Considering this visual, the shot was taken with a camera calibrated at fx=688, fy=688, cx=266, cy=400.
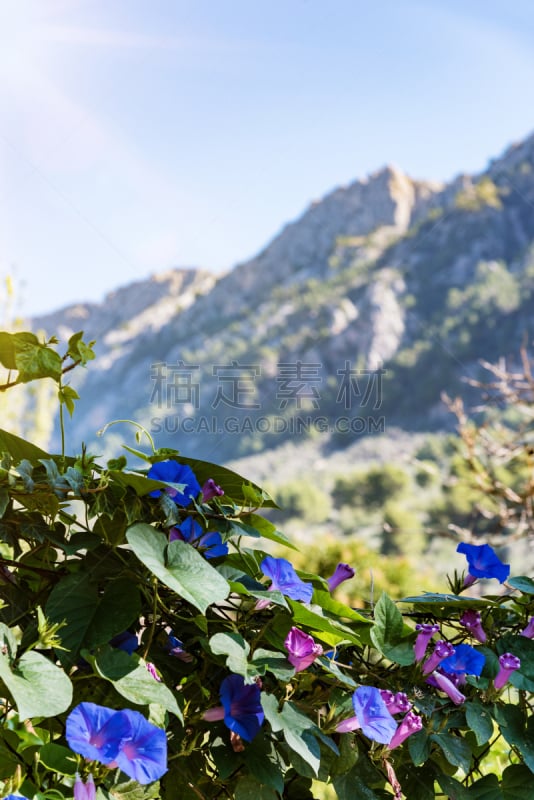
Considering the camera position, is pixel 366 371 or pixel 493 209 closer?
pixel 366 371

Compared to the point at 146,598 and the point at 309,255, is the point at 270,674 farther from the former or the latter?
the point at 309,255

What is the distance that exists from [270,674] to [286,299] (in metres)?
41.9

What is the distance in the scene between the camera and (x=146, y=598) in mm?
481

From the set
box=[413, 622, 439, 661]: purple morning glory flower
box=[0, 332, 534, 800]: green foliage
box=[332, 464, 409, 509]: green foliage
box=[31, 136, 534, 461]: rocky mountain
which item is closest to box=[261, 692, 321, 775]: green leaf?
box=[0, 332, 534, 800]: green foliage

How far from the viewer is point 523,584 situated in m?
0.55

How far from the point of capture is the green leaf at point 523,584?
0.54 m

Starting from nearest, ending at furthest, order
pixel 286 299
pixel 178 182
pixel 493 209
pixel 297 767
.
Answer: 1. pixel 297 767
2. pixel 178 182
3. pixel 493 209
4. pixel 286 299

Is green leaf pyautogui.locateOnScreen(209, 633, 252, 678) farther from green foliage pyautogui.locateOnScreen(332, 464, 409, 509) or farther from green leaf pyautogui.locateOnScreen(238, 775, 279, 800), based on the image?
green foliage pyautogui.locateOnScreen(332, 464, 409, 509)

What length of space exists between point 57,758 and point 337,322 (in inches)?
1542

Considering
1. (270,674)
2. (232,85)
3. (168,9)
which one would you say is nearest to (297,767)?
(270,674)

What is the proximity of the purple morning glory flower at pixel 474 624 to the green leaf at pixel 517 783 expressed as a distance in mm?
96

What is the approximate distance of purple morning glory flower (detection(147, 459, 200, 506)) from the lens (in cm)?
47

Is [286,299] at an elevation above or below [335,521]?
above

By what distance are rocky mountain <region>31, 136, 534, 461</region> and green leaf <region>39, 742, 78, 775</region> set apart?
29.6 meters
